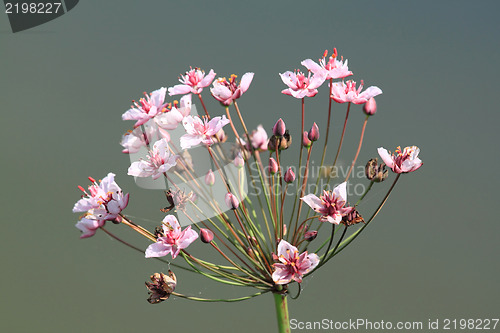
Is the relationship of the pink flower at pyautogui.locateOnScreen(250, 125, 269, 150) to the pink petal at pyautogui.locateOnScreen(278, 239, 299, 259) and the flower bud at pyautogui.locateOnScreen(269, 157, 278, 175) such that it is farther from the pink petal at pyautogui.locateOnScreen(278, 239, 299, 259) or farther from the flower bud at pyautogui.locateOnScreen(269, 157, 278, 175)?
the pink petal at pyautogui.locateOnScreen(278, 239, 299, 259)

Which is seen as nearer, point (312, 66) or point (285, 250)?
point (285, 250)

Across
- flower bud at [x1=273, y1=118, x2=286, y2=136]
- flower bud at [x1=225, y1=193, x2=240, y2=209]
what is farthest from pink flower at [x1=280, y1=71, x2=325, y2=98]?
flower bud at [x1=225, y1=193, x2=240, y2=209]

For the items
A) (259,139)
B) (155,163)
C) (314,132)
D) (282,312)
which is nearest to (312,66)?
(314,132)

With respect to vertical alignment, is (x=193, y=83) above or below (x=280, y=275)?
above

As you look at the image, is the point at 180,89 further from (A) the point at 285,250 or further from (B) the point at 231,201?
(A) the point at 285,250

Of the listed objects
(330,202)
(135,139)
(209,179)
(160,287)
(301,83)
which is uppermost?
(301,83)

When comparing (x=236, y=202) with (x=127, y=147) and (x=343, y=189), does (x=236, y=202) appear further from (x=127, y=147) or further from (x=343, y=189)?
(x=127, y=147)

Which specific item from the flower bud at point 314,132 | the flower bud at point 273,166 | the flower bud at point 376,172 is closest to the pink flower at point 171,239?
the flower bud at point 273,166
